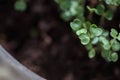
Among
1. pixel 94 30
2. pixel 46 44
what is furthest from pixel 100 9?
pixel 46 44

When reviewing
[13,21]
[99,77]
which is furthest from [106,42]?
[13,21]

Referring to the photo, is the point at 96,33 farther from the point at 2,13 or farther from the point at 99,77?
the point at 2,13

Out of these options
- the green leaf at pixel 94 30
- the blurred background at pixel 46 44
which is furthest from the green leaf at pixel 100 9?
the blurred background at pixel 46 44

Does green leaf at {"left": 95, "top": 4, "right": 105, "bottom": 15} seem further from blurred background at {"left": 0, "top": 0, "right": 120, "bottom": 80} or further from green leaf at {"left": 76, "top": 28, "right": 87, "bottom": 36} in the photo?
blurred background at {"left": 0, "top": 0, "right": 120, "bottom": 80}

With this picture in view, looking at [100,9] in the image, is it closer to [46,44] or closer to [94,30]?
[94,30]

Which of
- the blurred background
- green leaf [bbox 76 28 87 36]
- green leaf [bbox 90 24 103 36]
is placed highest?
green leaf [bbox 76 28 87 36]

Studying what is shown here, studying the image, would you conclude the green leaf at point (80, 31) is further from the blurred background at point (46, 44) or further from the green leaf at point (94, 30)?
the blurred background at point (46, 44)

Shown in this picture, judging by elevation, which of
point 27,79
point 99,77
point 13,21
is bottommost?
point 99,77

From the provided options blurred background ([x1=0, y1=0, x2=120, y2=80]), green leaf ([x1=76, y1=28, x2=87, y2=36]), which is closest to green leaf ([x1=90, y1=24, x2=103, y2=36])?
green leaf ([x1=76, y1=28, x2=87, y2=36])
